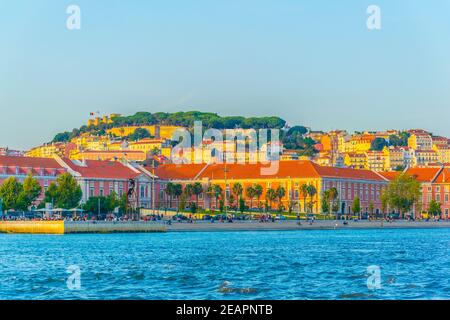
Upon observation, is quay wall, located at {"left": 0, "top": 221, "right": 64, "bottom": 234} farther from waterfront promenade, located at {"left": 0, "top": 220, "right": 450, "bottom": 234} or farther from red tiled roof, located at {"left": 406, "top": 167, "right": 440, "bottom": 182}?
red tiled roof, located at {"left": 406, "top": 167, "right": 440, "bottom": 182}

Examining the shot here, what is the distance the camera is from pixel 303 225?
9931cm

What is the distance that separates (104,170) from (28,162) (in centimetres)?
934

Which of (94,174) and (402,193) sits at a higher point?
(94,174)

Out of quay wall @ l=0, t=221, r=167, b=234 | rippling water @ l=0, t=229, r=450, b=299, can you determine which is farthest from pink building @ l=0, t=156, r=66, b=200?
rippling water @ l=0, t=229, r=450, b=299

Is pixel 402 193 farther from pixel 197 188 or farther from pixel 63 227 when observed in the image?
pixel 63 227

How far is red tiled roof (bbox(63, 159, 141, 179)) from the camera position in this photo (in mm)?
116938

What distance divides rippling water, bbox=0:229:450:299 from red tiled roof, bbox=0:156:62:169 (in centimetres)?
4416

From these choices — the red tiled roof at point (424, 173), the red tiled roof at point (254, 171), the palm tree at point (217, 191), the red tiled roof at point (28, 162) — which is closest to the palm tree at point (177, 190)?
the palm tree at point (217, 191)

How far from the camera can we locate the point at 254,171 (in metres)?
130

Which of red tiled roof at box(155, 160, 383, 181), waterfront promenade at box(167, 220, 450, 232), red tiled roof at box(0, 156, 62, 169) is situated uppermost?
red tiled roof at box(0, 156, 62, 169)

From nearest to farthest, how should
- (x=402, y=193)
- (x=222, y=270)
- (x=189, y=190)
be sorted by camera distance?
(x=222, y=270) → (x=189, y=190) → (x=402, y=193)

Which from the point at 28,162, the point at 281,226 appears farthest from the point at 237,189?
the point at 281,226
